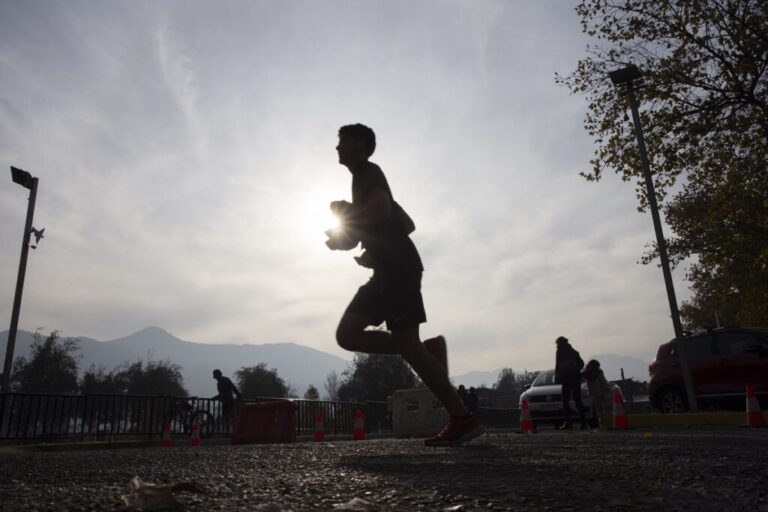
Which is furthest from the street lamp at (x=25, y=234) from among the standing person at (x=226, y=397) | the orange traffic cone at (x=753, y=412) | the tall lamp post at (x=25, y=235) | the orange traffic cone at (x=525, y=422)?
the orange traffic cone at (x=753, y=412)

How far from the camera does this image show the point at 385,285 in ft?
12.9

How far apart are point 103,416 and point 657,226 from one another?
14025 mm

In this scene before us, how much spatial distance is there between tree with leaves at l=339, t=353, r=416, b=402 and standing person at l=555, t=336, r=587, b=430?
46854mm

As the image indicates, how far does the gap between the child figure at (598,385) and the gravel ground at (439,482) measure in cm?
960

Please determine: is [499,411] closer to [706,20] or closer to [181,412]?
[181,412]

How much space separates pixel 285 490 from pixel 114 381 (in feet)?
240

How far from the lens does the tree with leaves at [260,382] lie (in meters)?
73.1

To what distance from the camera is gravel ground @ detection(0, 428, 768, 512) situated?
1691mm

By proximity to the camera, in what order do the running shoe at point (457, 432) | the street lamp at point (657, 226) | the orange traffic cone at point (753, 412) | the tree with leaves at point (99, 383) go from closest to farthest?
the running shoe at point (457, 432)
the orange traffic cone at point (753, 412)
the street lamp at point (657, 226)
the tree with leaves at point (99, 383)

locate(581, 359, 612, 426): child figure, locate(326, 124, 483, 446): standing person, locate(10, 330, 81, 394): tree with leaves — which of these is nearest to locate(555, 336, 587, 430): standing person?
locate(581, 359, 612, 426): child figure

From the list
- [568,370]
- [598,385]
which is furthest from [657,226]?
[568,370]

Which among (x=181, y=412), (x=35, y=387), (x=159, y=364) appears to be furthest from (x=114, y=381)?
(x=181, y=412)

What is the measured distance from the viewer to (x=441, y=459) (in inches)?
122

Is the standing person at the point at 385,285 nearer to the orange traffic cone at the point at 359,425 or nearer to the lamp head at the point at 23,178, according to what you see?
the orange traffic cone at the point at 359,425
